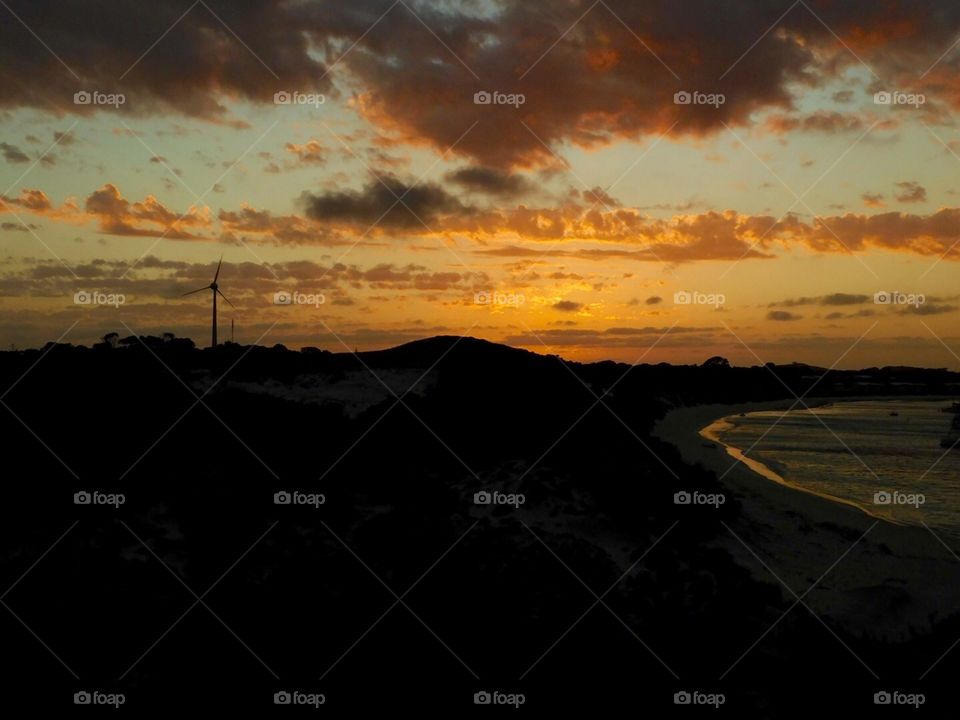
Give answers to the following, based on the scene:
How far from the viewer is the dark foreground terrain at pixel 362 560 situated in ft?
61.2

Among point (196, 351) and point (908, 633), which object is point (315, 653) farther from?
point (196, 351)

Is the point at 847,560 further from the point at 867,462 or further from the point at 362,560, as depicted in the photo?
the point at 867,462

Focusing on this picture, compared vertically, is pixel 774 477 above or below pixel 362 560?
above

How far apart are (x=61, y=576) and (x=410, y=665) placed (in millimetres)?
9921

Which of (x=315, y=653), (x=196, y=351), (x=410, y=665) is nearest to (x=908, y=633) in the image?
(x=410, y=665)

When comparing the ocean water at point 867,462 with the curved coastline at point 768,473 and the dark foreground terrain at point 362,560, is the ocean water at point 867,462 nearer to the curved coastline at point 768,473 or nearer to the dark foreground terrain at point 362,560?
the curved coastline at point 768,473

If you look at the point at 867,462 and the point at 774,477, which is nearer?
the point at 774,477

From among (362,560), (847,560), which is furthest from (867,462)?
(362,560)

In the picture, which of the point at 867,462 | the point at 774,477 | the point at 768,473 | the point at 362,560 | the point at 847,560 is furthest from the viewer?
the point at 867,462

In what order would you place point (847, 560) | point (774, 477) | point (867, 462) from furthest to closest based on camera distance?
1. point (867, 462)
2. point (774, 477)
3. point (847, 560)

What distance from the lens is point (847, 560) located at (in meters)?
25.6

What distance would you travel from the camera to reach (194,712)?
1777 centimetres

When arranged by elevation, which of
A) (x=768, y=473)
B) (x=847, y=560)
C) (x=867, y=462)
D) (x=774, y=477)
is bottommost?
(x=847, y=560)

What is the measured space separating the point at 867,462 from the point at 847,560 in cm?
3408
